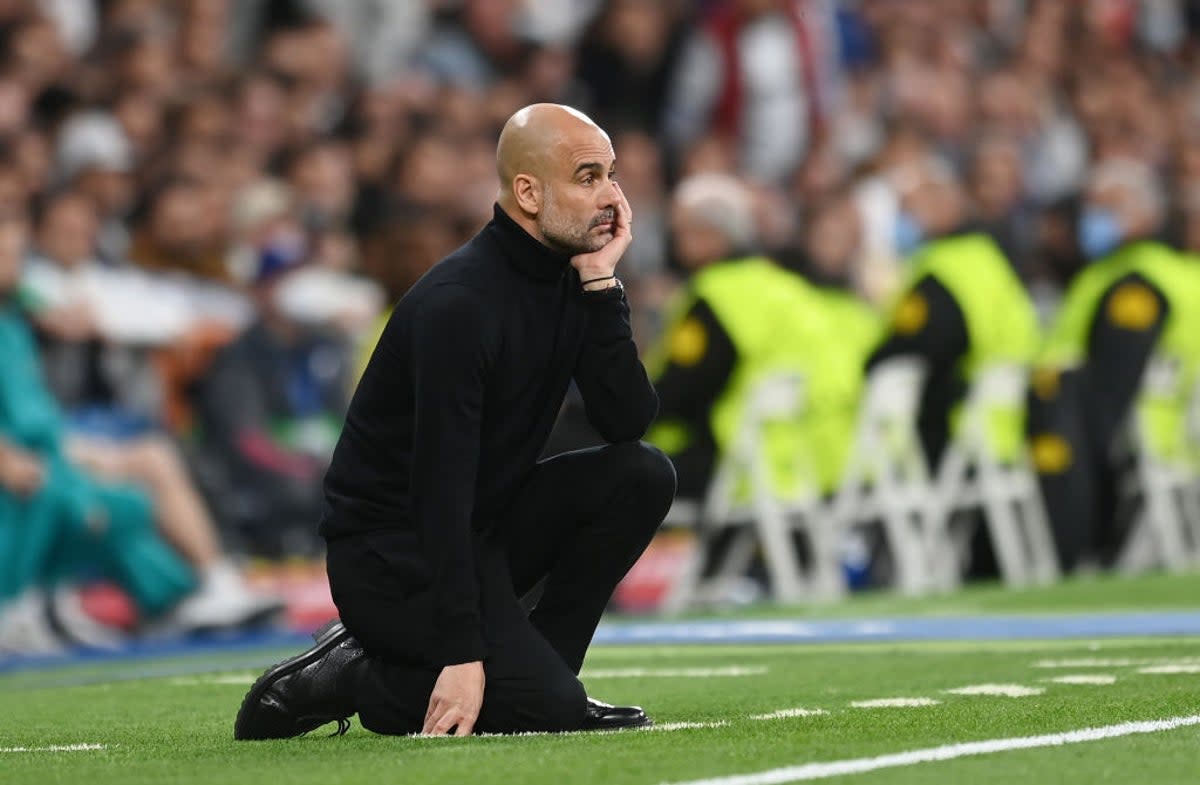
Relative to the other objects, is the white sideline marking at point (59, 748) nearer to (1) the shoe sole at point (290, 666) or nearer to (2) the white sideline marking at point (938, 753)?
(1) the shoe sole at point (290, 666)

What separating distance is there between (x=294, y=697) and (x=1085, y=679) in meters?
2.47

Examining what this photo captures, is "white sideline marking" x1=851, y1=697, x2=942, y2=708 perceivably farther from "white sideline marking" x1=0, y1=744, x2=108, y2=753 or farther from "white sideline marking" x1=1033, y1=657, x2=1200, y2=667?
"white sideline marking" x1=0, y1=744, x2=108, y2=753

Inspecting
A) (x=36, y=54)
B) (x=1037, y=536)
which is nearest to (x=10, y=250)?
(x=36, y=54)

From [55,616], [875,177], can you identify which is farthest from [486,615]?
[875,177]

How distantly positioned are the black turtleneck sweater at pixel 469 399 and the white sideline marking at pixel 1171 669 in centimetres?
210

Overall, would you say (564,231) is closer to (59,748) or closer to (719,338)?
(59,748)

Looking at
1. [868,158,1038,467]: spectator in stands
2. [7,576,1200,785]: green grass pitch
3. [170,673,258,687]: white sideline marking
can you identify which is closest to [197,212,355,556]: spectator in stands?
[868,158,1038,467]: spectator in stands

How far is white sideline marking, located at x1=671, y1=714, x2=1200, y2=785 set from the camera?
5379 mm

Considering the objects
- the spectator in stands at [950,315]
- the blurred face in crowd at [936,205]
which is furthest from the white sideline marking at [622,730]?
the blurred face in crowd at [936,205]

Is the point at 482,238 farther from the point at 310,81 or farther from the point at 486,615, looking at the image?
the point at 310,81

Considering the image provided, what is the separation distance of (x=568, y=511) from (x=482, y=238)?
742 millimetres

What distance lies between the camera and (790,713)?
6.96 m

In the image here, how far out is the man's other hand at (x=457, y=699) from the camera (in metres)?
6.37

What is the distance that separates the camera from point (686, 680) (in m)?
8.52
